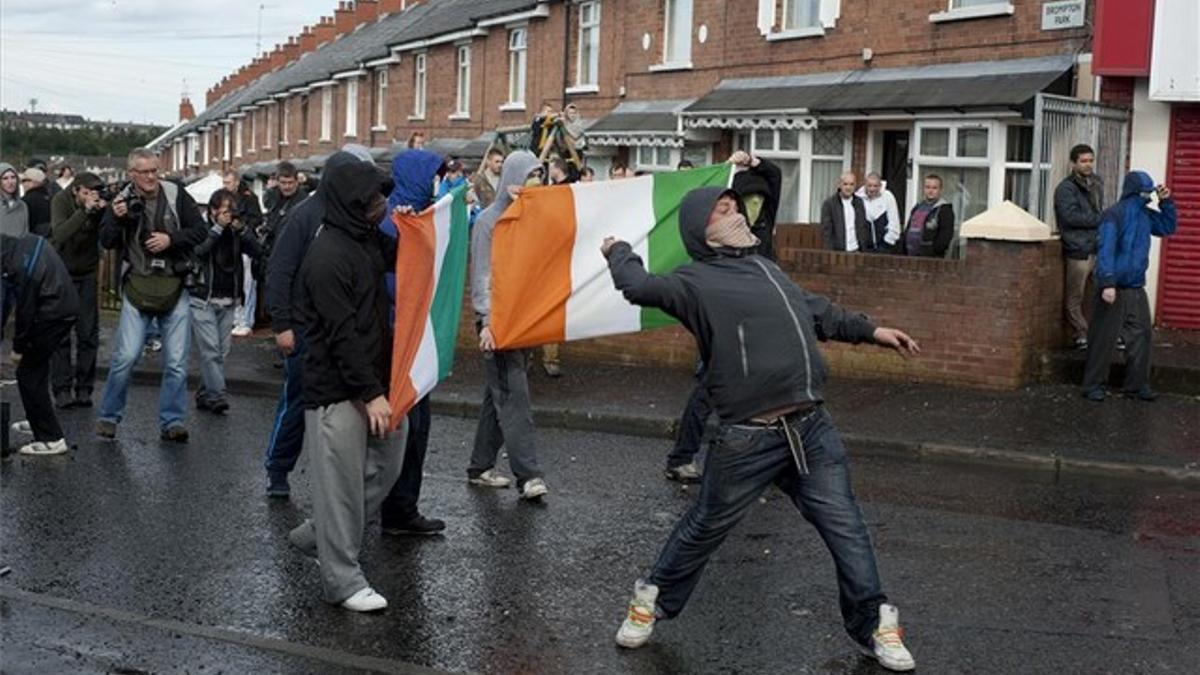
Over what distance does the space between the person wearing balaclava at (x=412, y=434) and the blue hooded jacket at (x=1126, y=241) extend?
22.0 ft

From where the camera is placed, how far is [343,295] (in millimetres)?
6707

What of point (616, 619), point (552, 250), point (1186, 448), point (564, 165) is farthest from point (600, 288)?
point (564, 165)

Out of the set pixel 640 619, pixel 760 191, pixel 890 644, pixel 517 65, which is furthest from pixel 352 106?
pixel 890 644

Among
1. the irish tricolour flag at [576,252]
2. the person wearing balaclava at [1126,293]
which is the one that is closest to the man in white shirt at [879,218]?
the person wearing balaclava at [1126,293]

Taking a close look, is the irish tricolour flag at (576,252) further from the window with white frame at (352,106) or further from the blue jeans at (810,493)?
the window with white frame at (352,106)

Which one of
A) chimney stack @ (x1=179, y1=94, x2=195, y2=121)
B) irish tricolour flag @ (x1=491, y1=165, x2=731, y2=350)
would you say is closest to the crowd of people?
irish tricolour flag @ (x1=491, y1=165, x2=731, y2=350)

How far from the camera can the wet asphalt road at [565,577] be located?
246 inches

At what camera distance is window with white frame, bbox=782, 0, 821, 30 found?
21562 millimetres

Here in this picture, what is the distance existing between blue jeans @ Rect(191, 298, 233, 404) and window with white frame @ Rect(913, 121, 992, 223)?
877cm

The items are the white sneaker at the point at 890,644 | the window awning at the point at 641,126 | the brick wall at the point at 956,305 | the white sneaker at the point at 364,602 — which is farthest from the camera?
the window awning at the point at 641,126

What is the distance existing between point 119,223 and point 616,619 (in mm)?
5953

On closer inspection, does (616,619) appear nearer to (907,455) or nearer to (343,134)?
(907,455)

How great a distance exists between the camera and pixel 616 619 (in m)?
6.76

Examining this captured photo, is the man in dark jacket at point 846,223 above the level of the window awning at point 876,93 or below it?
below
